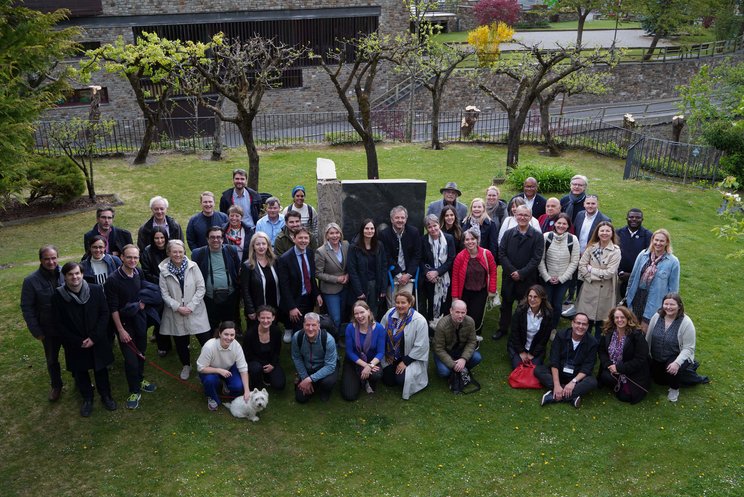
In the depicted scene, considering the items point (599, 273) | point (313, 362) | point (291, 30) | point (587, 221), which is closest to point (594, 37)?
point (291, 30)

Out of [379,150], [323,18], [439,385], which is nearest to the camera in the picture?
[439,385]

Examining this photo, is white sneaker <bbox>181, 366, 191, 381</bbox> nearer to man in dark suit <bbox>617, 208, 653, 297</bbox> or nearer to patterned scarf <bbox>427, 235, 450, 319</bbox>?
patterned scarf <bbox>427, 235, 450, 319</bbox>

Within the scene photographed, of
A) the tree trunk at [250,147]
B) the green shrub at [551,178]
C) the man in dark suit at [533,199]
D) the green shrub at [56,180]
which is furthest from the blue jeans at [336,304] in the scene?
the green shrub at [56,180]

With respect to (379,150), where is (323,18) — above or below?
above

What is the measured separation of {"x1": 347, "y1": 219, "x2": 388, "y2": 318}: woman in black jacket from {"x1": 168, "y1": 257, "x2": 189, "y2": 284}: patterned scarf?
6.20ft

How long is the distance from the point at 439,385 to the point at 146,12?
80.4 ft

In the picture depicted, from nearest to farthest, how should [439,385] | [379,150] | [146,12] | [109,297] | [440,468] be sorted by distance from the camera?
[440,468], [109,297], [439,385], [379,150], [146,12]

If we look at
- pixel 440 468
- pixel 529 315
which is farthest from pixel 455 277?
pixel 440 468

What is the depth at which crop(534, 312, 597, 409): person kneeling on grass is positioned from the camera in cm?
739

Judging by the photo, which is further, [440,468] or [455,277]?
[455,277]

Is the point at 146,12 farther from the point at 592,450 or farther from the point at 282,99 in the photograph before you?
the point at 592,450

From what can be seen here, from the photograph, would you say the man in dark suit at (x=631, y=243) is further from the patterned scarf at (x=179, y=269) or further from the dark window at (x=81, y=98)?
the dark window at (x=81, y=98)

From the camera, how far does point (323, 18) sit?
1216 inches

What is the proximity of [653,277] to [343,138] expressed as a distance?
16.5m
